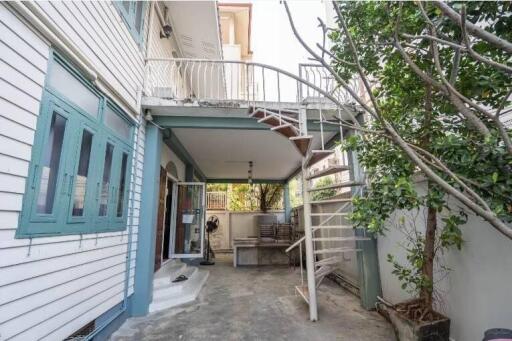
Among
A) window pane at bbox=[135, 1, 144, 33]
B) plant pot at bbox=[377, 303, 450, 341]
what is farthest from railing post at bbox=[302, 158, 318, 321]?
window pane at bbox=[135, 1, 144, 33]

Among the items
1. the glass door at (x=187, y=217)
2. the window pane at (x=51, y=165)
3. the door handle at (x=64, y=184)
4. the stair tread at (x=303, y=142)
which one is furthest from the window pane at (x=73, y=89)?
the glass door at (x=187, y=217)

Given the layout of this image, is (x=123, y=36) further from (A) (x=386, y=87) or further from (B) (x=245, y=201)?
(B) (x=245, y=201)

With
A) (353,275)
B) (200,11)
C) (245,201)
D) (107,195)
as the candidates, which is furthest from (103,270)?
(245,201)

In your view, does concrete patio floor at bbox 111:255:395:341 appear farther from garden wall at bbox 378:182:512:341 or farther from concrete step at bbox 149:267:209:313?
garden wall at bbox 378:182:512:341

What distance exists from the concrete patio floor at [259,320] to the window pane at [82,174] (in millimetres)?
1622

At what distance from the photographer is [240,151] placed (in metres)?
6.32

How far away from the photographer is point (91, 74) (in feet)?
8.52

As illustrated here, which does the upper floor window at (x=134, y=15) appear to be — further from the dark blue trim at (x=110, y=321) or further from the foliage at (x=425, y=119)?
the dark blue trim at (x=110, y=321)

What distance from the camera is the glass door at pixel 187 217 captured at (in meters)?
6.14

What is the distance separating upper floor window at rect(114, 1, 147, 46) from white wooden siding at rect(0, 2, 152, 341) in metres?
0.31

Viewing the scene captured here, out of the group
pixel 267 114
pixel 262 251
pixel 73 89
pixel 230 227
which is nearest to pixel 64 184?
pixel 73 89

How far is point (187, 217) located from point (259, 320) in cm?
329

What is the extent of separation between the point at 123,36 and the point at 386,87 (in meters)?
3.36

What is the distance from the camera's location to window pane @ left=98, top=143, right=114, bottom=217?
2916mm
